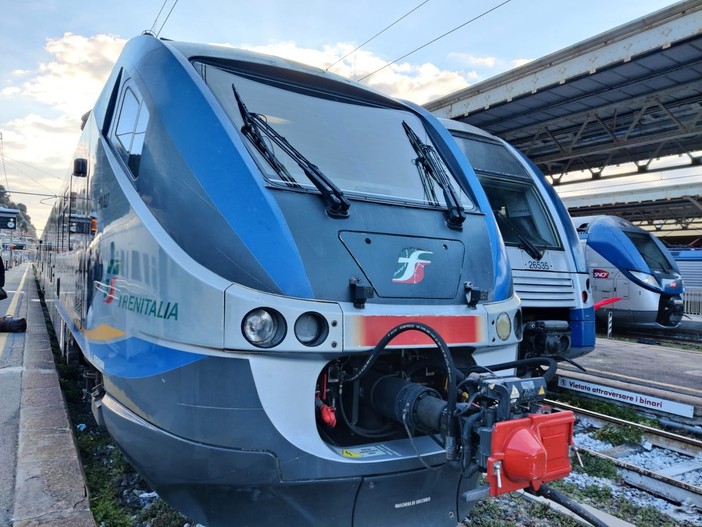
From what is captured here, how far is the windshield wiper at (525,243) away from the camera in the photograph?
634 cm

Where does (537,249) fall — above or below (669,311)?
above

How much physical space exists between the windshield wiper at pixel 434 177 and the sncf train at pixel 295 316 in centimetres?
2

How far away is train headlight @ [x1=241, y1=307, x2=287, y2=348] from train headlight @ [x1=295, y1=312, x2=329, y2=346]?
8 centimetres

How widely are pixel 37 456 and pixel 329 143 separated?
3067 millimetres

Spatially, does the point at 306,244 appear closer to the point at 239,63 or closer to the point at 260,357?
the point at 260,357

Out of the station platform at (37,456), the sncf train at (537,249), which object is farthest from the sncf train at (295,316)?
the sncf train at (537,249)

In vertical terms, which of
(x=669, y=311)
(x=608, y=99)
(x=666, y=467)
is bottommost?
(x=666, y=467)

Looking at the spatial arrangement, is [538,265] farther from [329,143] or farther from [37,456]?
[37,456]

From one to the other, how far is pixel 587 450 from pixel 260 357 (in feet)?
12.3

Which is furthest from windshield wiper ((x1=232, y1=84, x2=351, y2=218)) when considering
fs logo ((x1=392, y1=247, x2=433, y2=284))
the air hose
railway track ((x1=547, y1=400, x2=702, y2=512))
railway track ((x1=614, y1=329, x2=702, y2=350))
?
railway track ((x1=614, y1=329, x2=702, y2=350))

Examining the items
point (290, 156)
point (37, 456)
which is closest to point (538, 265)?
point (290, 156)

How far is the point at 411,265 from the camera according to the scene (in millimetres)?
3021

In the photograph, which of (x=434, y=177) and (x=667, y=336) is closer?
(x=434, y=177)

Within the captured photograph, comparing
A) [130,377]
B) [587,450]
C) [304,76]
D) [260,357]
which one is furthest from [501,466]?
[587,450]
